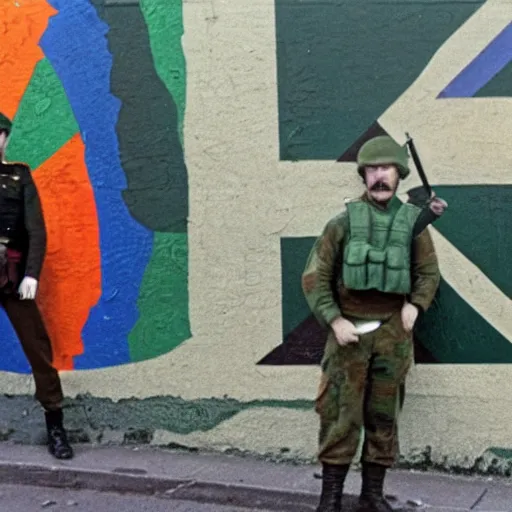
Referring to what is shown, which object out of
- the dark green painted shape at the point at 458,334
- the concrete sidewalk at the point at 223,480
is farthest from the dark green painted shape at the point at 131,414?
the dark green painted shape at the point at 458,334

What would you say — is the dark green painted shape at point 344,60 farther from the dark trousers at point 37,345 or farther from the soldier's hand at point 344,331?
the dark trousers at point 37,345

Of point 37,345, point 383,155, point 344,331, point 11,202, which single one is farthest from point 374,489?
point 11,202

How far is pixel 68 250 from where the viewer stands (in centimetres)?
621

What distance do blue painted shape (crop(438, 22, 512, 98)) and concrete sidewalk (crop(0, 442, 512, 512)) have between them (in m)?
2.16

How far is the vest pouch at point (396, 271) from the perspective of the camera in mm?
4902

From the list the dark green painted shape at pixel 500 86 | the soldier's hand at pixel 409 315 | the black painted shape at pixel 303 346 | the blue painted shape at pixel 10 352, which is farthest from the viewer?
the blue painted shape at pixel 10 352

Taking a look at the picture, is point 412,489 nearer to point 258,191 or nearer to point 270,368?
point 270,368

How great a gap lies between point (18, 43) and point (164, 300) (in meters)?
1.76

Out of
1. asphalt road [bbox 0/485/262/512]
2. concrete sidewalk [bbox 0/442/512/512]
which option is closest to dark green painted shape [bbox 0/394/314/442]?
concrete sidewalk [bbox 0/442/512/512]

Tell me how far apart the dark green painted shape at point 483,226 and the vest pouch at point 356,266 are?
3.44 feet

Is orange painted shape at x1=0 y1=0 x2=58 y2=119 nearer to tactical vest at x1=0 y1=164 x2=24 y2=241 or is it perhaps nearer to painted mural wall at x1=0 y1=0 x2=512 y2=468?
painted mural wall at x1=0 y1=0 x2=512 y2=468

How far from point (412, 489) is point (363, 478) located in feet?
1.63

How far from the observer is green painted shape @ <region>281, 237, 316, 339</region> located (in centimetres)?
599

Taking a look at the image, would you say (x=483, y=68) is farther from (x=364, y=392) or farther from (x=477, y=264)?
(x=364, y=392)
